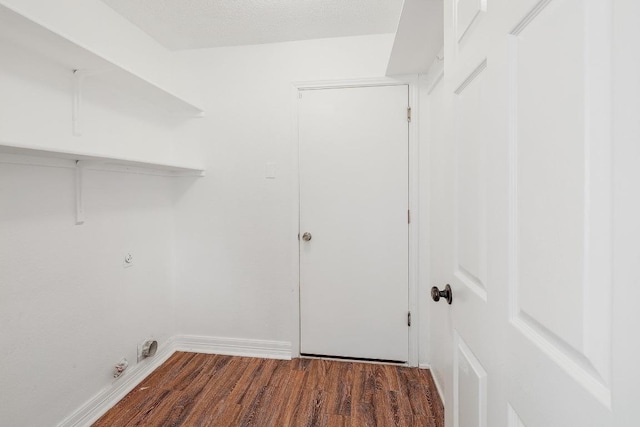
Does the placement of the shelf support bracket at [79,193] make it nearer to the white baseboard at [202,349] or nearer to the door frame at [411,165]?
the white baseboard at [202,349]

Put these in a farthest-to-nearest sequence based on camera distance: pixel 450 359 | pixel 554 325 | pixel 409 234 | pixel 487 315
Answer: pixel 409 234 < pixel 450 359 < pixel 487 315 < pixel 554 325

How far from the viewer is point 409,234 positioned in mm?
2158

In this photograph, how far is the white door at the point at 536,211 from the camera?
1.19 feet

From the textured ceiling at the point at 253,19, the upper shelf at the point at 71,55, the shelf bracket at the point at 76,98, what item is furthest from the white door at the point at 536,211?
the shelf bracket at the point at 76,98

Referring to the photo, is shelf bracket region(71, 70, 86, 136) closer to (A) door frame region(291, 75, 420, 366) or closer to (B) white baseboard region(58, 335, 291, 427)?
(A) door frame region(291, 75, 420, 366)

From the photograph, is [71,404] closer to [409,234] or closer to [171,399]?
[171,399]

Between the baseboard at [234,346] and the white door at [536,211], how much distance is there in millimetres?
1678

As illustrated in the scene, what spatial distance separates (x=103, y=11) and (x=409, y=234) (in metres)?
2.42

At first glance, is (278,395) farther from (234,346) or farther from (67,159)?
(67,159)

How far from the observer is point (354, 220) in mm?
2205

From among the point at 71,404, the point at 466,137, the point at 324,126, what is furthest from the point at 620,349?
the point at 71,404

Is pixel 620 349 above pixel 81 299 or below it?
above

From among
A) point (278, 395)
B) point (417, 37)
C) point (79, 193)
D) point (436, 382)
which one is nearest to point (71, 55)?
point (79, 193)

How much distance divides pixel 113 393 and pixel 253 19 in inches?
99.7
